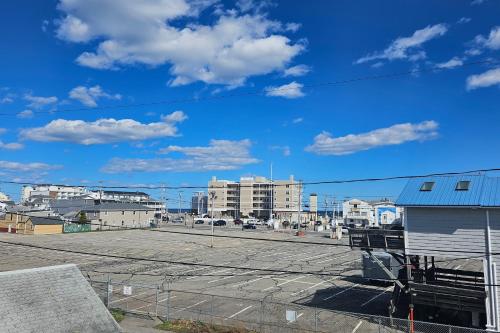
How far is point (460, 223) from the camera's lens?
20.7 m

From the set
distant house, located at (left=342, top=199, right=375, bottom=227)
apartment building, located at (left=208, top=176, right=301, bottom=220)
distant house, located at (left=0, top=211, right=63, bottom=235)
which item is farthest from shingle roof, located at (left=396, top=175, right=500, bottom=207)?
apartment building, located at (left=208, top=176, right=301, bottom=220)

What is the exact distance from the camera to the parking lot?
82.4 ft

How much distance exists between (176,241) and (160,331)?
45.6 m

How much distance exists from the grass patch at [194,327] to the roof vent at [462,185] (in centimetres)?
1243

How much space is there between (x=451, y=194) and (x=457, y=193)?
0.27 meters

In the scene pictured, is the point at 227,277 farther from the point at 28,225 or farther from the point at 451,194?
the point at 28,225

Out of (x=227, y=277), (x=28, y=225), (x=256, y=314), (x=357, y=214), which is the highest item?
(x=357, y=214)

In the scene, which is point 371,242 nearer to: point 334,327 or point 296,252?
point 334,327

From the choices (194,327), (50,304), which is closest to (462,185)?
(194,327)

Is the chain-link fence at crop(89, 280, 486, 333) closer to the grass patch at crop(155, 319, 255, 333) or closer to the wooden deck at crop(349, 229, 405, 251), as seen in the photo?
the grass patch at crop(155, 319, 255, 333)

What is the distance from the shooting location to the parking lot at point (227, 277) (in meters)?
25.1

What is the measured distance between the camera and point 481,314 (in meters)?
20.3

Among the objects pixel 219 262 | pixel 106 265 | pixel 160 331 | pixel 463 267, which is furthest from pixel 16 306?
pixel 463 267

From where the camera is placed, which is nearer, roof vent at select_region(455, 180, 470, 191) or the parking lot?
roof vent at select_region(455, 180, 470, 191)
